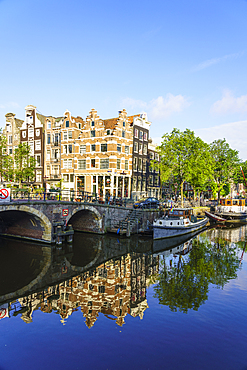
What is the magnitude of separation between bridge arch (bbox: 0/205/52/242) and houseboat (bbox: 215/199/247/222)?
3461cm

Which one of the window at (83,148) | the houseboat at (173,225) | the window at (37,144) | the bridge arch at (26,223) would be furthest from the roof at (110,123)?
the bridge arch at (26,223)

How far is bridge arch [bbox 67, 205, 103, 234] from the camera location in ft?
92.7

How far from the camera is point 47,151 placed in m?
47.1

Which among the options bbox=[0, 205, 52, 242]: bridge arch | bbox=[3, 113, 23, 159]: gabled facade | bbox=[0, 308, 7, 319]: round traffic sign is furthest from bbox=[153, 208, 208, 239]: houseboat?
bbox=[3, 113, 23, 159]: gabled facade

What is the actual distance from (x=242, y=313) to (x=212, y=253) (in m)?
11.6

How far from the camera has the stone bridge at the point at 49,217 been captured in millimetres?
22000

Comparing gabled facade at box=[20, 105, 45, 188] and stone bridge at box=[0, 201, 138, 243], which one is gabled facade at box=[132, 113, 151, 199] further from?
gabled facade at box=[20, 105, 45, 188]

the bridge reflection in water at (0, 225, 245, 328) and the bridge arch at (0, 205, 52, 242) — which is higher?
the bridge arch at (0, 205, 52, 242)

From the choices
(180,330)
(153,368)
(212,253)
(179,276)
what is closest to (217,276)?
(179,276)

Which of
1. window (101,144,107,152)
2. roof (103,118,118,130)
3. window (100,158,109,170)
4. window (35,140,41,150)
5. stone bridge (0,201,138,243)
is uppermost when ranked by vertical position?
roof (103,118,118,130)

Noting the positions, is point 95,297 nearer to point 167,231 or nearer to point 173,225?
point 167,231

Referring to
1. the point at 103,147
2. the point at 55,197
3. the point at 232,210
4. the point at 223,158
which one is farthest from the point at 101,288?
the point at 223,158

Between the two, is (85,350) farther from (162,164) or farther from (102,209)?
(162,164)

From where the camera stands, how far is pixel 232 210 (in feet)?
155
